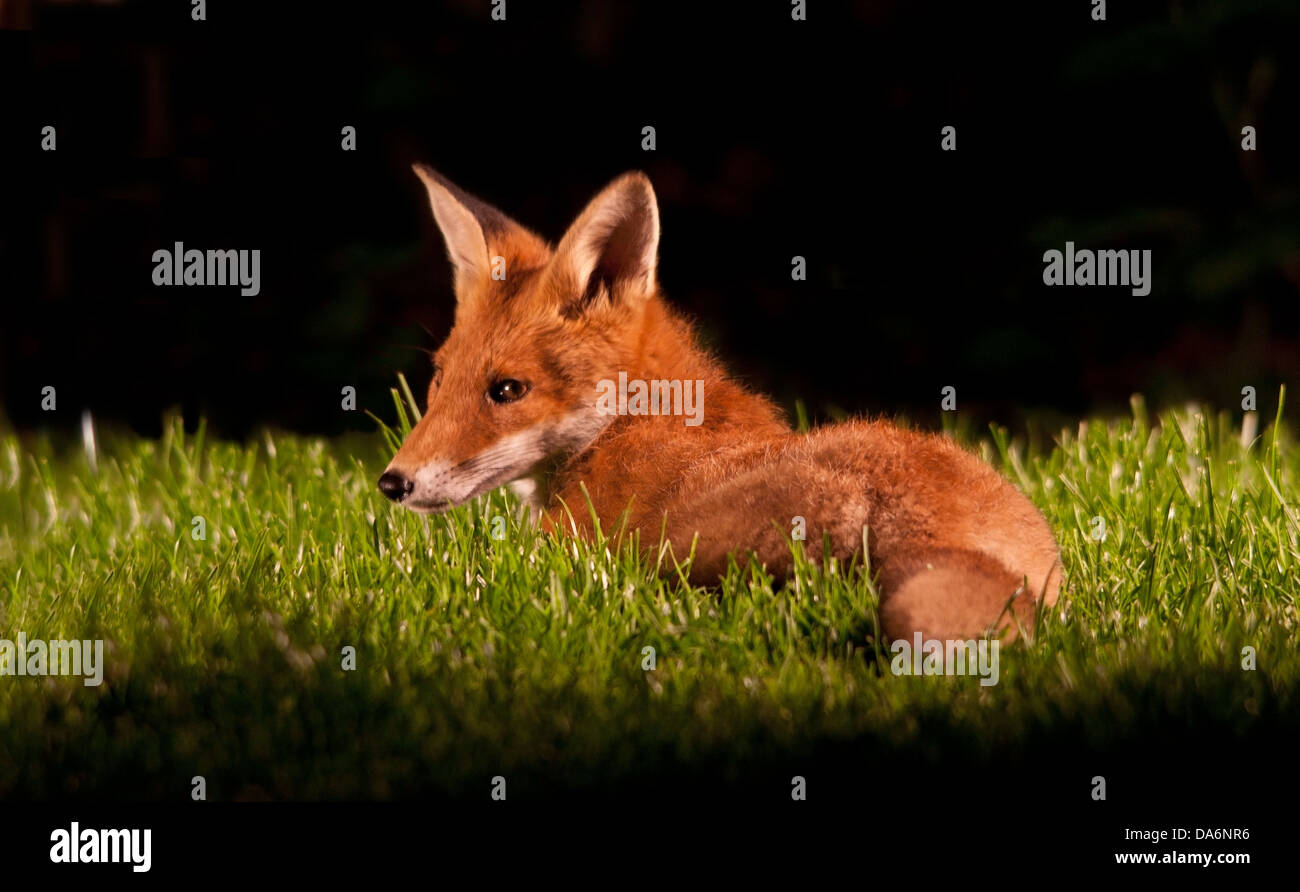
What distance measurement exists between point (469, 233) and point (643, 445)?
120cm

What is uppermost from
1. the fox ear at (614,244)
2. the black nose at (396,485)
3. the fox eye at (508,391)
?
the fox ear at (614,244)

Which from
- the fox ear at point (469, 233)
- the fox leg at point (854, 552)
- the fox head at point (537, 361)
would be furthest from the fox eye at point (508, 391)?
the fox leg at point (854, 552)

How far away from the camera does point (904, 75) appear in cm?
981

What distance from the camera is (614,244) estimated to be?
5.08 meters

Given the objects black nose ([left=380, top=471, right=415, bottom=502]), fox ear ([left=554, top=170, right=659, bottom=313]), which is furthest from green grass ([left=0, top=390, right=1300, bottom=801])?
fox ear ([left=554, top=170, right=659, bottom=313])

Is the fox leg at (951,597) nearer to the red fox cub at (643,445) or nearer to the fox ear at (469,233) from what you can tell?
the red fox cub at (643,445)

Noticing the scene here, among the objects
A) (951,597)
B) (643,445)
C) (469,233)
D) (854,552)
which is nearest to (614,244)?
(469,233)

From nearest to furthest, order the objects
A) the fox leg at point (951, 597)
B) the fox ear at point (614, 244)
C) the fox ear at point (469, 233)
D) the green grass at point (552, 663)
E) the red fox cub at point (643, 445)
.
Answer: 1. the green grass at point (552, 663)
2. the fox leg at point (951, 597)
3. the red fox cub at point (643, 445)
4. the fox ear at point (614, 244)
5. the fox ear at point (469, 233)

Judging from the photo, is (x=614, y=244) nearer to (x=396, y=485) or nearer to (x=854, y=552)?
(x=396, y=485)

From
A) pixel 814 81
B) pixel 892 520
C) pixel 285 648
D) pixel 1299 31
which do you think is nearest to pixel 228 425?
pixel 814 81

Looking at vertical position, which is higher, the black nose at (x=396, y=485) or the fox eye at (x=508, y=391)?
the fox eye at (x=508, y=391)

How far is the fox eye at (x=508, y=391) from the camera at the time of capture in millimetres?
4887

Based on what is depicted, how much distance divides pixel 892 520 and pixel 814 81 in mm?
6399
